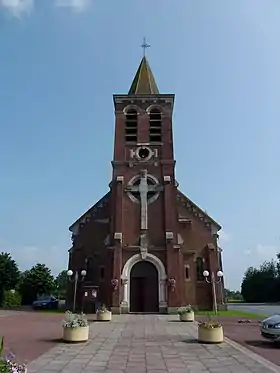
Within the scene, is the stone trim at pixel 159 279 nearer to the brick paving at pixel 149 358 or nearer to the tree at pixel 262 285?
the brick paving at pixel 149 358

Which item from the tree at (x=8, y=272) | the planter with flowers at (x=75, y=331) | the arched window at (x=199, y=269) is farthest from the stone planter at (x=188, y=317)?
the tree at (x=8, y=272)

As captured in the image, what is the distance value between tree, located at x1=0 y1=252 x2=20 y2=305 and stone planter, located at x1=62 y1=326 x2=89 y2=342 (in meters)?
42.6

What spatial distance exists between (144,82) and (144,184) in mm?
12937

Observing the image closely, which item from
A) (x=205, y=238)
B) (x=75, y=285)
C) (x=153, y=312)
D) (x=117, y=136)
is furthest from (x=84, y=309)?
(x=117, y=136)

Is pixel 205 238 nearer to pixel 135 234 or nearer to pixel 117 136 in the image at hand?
pixel 135 234

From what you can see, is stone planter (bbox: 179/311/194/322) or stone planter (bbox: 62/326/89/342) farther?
stone planter (bbox: 179/311/194/322)

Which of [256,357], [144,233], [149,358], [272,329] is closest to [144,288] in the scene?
[144,233]

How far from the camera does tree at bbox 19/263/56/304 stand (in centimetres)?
5844

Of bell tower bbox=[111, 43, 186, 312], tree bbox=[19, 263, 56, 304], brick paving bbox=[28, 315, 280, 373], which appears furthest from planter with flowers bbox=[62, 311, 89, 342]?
tree bbox=[19, 263, 56, 304]

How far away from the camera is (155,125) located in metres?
38.3

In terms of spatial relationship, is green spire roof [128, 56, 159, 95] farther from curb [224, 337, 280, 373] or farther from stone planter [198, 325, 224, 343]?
curb [224, 337, 280, 373]

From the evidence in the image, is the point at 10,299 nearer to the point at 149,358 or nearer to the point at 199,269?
the point at 199,269

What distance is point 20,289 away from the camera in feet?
190

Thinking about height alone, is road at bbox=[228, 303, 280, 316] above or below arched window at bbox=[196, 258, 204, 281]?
below
